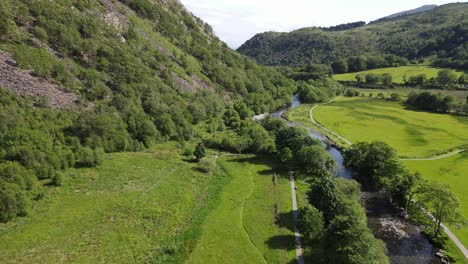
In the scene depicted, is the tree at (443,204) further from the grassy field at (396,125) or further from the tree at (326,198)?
the grassy field at (396,125)

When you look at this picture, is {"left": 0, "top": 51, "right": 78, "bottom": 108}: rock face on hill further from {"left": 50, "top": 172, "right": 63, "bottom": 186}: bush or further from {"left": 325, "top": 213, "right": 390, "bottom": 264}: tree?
{"left": 325, "top": 213, "right": 390, "bottom": 264}: tree

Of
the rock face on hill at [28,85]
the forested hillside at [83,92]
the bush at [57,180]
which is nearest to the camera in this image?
the bush at [57,180]

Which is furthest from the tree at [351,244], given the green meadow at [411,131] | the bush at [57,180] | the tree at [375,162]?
the bush at [57,180]

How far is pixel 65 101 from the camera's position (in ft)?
304

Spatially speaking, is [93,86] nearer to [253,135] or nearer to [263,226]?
[253,135]

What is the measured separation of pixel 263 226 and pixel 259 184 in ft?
67.2

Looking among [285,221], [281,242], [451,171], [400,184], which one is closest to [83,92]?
[285,221]

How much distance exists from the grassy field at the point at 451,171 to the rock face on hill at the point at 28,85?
109 meters

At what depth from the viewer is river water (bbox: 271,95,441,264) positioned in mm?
54344

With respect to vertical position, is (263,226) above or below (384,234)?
above

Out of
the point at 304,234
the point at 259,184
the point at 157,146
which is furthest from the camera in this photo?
the point at 157,146

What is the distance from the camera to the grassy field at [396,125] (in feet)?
361

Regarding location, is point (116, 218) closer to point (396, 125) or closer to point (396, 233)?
point (396, 233)

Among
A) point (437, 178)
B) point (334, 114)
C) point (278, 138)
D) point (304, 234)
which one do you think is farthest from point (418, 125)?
point (304, 234)
